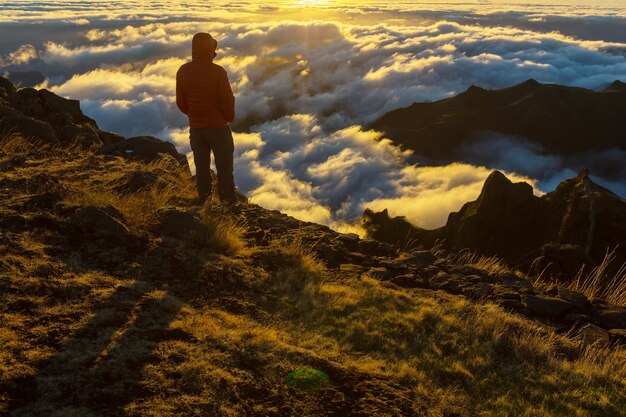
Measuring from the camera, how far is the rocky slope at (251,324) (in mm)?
3727

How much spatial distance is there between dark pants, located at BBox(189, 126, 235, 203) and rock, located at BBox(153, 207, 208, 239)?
61.7 inches

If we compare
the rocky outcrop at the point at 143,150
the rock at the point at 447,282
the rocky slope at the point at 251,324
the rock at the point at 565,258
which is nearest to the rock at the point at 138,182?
the rocky slope at the point at 251,324

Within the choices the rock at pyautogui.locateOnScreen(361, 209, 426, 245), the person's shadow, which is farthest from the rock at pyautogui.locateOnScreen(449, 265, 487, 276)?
the rock at pyautogui.locateOnScreen(361, 209, 426, 245)

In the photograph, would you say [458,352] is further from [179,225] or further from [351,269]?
[179,225]

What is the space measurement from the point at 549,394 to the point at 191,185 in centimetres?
782

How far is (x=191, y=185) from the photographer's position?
10305 millimetres

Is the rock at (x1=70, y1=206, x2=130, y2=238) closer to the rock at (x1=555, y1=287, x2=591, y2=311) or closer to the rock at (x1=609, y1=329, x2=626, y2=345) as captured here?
the rock at (x1=609, y1=329, x2=626, y2=345)

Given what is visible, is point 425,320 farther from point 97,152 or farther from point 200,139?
point 97,152

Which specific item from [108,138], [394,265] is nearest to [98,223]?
[394,265]

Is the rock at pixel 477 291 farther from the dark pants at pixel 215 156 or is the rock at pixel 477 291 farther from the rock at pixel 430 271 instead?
the dark pants at pixel 215 156

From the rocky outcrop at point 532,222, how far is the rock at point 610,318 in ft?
73.7

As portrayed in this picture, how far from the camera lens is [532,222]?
136ft

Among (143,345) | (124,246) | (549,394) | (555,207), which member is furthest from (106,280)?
(555,207)

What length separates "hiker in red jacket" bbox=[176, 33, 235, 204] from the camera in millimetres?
7686
